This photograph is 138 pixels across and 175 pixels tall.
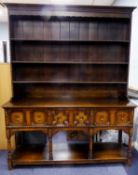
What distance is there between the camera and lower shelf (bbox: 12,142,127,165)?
7.52 ft

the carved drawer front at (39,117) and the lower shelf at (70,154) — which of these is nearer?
the carved drawer front at (39,117)

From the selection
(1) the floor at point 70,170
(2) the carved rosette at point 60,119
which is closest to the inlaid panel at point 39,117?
(2) the carved rosette at point 60,119

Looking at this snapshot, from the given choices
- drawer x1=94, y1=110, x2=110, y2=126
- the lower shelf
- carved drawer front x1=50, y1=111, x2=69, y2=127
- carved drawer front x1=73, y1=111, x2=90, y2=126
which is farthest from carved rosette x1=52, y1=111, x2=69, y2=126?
the lower shelf

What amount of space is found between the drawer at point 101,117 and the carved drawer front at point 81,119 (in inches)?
4.5

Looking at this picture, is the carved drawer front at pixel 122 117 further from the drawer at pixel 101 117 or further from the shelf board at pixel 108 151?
the shelf board at pixel 108 151

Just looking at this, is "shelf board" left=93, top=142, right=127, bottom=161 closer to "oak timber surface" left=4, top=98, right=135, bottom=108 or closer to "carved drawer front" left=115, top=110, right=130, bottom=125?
"carved drawer front" left=115, top=110, right=130, bottom=125

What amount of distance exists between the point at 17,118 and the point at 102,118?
3.43 feet

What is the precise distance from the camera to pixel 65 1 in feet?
11.4

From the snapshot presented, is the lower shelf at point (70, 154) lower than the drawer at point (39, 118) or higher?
lower

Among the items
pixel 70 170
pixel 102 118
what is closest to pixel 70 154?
pixel 70 170

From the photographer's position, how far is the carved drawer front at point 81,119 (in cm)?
218

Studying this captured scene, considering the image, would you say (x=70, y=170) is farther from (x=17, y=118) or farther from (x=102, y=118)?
(x=17, y=118)

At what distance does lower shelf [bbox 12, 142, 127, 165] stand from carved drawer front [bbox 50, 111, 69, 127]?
50 cm

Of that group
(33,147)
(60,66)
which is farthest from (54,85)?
(33,147)
